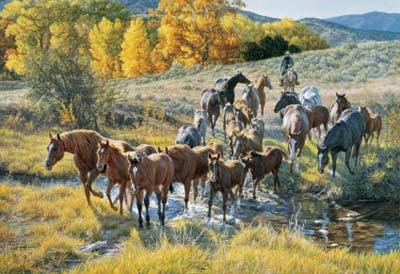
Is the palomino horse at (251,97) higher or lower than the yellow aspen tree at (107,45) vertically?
lower

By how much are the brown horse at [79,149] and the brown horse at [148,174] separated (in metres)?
1.58

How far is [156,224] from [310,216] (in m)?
4.62

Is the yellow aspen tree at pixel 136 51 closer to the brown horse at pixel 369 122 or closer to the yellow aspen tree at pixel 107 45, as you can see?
the yellow aspen tree at pixel 107 45

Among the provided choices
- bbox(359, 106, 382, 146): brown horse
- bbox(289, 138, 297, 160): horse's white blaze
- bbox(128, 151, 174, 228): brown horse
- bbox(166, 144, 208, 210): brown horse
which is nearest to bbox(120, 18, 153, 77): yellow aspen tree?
bbox(359, 106, 382, 146): brown horse

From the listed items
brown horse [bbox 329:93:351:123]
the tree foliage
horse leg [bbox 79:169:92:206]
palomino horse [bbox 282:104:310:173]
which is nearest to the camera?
horse leg [bbox 79:169:92:206]

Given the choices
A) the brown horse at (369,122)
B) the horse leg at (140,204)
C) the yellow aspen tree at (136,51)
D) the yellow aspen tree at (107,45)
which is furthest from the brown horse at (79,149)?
the yellow aspen tree at (107,45)

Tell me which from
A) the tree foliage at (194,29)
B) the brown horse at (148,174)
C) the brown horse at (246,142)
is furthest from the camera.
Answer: the tree foliage at (194,29)

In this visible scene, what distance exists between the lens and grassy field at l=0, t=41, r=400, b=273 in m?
7.65

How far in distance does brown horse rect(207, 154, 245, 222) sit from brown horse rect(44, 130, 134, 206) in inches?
90.6

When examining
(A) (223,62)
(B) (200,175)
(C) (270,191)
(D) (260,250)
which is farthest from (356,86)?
(D) (260,250)

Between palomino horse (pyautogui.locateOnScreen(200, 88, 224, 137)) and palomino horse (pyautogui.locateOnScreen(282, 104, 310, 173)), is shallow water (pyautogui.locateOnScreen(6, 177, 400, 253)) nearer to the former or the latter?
palomino horse (pyautogui.locateOnScreen(282, 104, 310, 173))

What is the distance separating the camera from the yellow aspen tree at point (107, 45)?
62.8 meters

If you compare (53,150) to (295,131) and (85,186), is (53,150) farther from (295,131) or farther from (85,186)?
(295,131)

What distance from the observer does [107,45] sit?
210 ft
